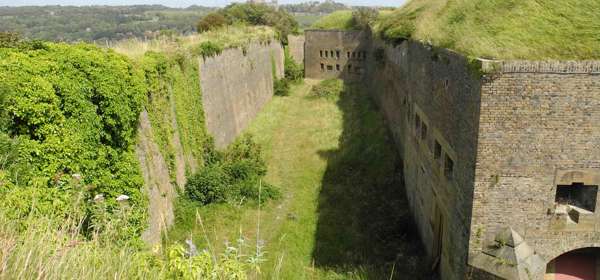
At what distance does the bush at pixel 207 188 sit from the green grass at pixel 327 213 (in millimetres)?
430

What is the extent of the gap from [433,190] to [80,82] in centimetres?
838

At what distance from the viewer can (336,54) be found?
37.5 m

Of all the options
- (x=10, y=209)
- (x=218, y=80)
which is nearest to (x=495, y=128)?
(x=10, y=209)

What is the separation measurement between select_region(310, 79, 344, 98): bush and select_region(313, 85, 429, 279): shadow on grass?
35.2ft

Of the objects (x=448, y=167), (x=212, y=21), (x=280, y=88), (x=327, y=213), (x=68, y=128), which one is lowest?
(x=327, y=213)

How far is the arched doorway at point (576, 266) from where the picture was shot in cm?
764

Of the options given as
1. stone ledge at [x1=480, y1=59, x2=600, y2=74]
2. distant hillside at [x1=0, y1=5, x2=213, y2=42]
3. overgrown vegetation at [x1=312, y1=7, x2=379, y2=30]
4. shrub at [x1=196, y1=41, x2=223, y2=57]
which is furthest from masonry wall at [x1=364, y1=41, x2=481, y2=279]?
overgrown vegetation at [x1=312, y1=7, x2=379, y2=30]

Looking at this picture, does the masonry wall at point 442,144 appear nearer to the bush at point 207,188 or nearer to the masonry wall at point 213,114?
the masonry wall at point 213,114

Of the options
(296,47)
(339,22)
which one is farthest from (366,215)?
(339,22)

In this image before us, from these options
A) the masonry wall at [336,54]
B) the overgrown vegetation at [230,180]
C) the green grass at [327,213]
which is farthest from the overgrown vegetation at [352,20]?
the overgrown vegetation at [230,180]

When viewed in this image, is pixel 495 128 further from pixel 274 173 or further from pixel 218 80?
pixel 218 80

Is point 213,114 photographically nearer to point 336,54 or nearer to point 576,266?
point 576,266

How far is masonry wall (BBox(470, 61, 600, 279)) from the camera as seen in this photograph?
21.9 ft

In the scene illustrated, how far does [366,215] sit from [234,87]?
1172cm
